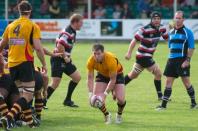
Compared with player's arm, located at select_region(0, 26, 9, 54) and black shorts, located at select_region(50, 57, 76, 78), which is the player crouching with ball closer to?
player's arm, located at select_region(0, 26, 9, 54)

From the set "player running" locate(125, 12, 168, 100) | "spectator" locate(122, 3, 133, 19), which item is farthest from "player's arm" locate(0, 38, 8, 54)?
"spectator" locate(122, 3, 133, 19)

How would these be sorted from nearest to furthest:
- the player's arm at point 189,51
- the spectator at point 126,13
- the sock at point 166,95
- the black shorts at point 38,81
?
1. the black shorts at point 38,81
2. the player's arm at point 189,51
3. the sock at point 166,95
4. the spectator at point 126,13

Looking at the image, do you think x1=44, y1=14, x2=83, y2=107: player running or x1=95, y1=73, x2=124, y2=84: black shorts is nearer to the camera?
x1=95, y1=73, x2=124, y2=84: black shorts

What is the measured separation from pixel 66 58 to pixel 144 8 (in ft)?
72.8

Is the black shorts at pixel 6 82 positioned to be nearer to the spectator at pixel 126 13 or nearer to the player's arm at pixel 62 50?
the player's arm at pixel 62 50

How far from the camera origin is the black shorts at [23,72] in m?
12.1

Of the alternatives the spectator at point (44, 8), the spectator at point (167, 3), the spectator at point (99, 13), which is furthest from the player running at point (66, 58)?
the spectator at point (167, 3)

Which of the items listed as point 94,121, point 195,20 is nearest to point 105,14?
point 195,20

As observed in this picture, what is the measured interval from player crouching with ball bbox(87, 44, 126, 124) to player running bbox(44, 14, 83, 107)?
6.00 ft

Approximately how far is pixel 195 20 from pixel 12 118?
77.4 feet

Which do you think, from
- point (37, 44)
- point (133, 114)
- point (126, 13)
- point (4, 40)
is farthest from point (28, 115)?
point (126, 13)

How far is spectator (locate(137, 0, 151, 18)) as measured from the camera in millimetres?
36469

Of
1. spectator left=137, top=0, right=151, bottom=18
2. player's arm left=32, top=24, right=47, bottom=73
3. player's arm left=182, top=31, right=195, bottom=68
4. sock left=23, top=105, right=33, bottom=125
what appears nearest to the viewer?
player's arm left=32, top=24, right=47, bottom=73

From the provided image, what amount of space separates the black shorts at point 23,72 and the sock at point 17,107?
1.17 ft
